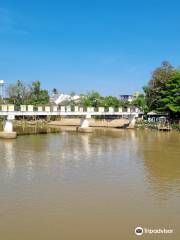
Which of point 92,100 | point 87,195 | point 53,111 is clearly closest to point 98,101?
point 92,100

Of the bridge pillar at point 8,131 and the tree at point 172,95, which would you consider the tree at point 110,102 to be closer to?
the tree at point 172,95

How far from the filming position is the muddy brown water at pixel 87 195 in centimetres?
1099

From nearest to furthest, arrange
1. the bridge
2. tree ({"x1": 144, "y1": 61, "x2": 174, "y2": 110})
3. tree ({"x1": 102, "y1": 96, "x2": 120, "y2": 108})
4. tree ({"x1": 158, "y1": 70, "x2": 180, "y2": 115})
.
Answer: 1. the bridge
2. tree ({"x1": 158, "y1": 70, "x2": 180, "y2": 115})
3. tree ({"x1": 144, "y1": 61, "x2": 174, "y2": 110})
4. tree ({"x1": 102, "y1": 96, "x2": 120, "y2": 108})

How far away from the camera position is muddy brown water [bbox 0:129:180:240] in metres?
11.0

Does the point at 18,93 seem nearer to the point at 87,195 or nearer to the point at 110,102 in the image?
the point at 110,102

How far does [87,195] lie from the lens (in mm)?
14453

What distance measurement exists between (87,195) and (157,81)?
127ft

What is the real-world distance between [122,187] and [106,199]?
2.03 metres

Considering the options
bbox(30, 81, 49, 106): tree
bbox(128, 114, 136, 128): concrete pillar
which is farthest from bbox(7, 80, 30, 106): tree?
bbox(128, 114, 136, 128): concrete pillar

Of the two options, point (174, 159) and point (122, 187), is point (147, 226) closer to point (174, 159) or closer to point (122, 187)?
point (122, 187)

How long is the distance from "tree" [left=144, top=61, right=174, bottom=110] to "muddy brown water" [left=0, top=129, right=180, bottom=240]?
26322 millimetres

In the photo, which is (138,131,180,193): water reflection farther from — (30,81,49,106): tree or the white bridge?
(30,81,49,106): tree

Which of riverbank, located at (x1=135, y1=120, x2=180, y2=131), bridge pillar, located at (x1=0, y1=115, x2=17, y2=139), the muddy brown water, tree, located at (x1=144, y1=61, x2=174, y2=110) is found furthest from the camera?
tree, located at (x1=144, y1=61, x2=174, y2=110)

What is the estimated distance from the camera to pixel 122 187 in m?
15.8
